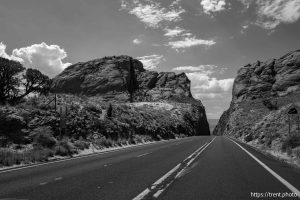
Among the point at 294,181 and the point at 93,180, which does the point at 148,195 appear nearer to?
the point at 93,180

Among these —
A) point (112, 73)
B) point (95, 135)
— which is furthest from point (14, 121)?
point (112, 73)

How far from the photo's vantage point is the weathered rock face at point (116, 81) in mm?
121531

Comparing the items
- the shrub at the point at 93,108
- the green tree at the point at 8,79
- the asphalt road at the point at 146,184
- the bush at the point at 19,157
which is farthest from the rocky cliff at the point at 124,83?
the asphalt road at the point at 146,184

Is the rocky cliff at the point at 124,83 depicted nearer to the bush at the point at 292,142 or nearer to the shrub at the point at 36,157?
the bush at the point at 292,142

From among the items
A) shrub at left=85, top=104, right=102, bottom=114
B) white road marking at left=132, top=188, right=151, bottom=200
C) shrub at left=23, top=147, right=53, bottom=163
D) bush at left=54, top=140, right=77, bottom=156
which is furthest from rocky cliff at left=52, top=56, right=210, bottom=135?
white road marking at left=132, top=188, right=151, bottom=200

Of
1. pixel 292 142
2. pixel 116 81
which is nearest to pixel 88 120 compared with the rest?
pixel 292 142

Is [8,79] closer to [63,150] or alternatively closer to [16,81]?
[16,81]

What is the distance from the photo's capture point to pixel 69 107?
3684 cm

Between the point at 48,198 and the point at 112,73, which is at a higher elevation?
the point at 112,73

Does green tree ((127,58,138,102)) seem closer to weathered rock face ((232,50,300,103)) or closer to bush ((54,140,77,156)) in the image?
weathered rock face ((232,50,300,103))

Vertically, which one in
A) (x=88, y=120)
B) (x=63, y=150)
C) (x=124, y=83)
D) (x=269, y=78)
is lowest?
(x=63, y=150)

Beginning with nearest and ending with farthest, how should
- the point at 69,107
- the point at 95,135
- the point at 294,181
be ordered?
Answer: 1. the point at 294,181
2. the point at 95,135
3. the point at 69,107

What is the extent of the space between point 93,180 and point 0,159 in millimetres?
7528

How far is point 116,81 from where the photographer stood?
12188 centimetres
